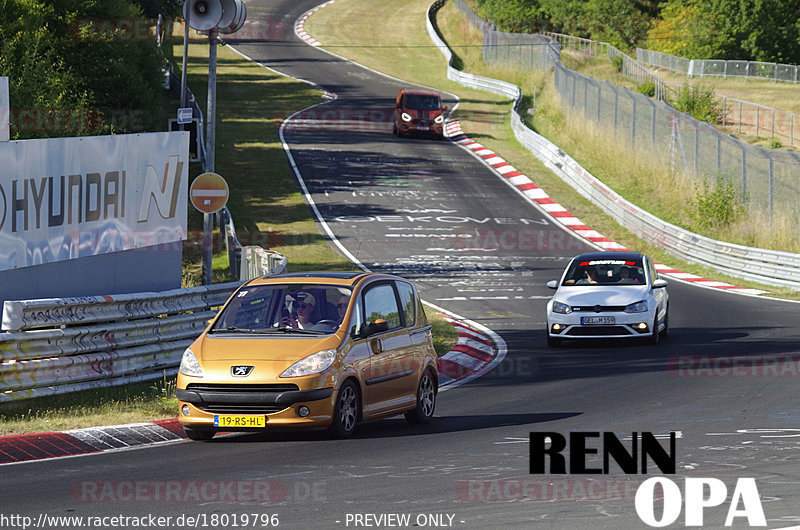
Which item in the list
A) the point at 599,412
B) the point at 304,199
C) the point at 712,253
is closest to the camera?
the point at 599,412

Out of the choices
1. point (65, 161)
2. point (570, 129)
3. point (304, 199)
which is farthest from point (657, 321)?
point (570, 129)

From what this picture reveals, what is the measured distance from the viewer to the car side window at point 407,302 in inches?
499

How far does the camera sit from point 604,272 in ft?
68.5

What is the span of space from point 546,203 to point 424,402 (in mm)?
27105

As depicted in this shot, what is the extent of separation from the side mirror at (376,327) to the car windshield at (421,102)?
1546 inches

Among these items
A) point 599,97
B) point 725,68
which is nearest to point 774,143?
point 599,97

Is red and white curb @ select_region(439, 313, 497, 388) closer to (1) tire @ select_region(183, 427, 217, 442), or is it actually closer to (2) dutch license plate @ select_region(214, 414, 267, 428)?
(1) tire @ select_region(183, 427, 217, 442)

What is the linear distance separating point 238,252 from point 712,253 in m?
12.6

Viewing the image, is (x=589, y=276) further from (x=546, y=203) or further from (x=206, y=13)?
(x=546, y=203)

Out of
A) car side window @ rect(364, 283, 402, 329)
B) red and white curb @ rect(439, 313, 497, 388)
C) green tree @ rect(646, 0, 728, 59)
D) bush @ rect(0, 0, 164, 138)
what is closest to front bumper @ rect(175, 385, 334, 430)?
car side window @ rect(364, 283, 402, 329)

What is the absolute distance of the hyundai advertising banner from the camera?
13.7m

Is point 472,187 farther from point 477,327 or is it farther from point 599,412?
point 599,412

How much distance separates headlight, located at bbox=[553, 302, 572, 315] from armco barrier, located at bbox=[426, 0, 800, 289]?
34.0 feet

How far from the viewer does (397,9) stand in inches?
3989
